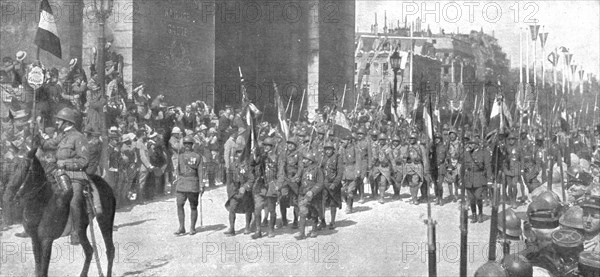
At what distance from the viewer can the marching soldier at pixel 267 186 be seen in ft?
39.4

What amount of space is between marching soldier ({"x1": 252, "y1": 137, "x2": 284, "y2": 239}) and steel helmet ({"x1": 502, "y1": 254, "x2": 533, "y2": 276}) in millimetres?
5329

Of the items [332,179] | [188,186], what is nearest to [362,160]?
[332,179]

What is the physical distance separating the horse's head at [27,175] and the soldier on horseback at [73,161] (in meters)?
0.50

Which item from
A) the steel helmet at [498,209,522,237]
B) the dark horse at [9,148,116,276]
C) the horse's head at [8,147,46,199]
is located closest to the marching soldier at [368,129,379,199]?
the steel helmet at [498,209,522,237]

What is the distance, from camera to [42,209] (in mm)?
8344

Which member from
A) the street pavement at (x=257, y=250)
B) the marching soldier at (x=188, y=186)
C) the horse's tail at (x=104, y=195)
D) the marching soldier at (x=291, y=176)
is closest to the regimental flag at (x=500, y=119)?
the street pavement at (x=257, y=250)

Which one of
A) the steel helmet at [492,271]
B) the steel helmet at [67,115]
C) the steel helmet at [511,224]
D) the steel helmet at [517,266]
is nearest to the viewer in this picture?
the steel helmet at [492,271]

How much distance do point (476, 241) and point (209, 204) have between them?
21.5 ft

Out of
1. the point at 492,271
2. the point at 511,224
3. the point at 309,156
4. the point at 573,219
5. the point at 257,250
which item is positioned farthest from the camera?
the point at 309,156

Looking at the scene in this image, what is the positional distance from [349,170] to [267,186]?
443cm

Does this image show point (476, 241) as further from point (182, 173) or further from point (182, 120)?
point (182, 120)

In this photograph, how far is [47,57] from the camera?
707 inches

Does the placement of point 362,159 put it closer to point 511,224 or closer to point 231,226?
point 231,226

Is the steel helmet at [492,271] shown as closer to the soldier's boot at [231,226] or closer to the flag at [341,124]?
the soldier's boot at [231,226]
